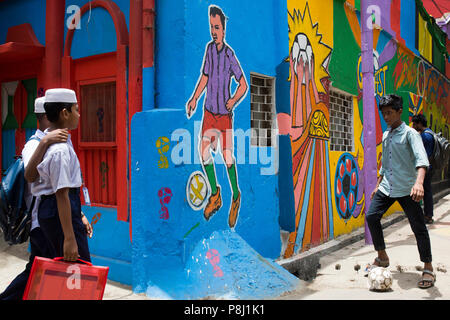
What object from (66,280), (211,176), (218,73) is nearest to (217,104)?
(218,73)

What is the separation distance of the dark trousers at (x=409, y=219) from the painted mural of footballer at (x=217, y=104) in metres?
1.48

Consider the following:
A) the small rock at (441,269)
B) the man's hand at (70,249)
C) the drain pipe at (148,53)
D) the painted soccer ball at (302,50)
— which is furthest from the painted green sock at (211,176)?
the small rock at (441,269)

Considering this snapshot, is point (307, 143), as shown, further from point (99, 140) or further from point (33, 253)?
point (33, 253)

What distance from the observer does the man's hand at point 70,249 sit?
277cm

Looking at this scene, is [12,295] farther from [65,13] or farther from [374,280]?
[65,13]

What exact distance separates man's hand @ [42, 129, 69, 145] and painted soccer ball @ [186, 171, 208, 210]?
68.9 inches

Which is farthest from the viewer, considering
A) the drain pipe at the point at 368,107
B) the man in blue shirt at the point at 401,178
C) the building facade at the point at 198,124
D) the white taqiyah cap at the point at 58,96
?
the drain pipe at the point at 368,107

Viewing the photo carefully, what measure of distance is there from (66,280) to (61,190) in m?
0.55

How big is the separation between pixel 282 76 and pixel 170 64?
1.80 meters

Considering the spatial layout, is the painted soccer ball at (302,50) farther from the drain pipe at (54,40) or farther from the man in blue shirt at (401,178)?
the drain pipe at (54,40)

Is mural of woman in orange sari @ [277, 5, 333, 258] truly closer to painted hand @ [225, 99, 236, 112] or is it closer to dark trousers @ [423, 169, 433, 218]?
painted hand @ [225, 99, 236, 112]

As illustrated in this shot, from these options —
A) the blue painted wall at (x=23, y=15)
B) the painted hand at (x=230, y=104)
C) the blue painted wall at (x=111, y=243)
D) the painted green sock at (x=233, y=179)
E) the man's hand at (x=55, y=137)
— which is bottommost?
the blue painted wall at (x=111, y=243)

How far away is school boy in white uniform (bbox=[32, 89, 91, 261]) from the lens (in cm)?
279

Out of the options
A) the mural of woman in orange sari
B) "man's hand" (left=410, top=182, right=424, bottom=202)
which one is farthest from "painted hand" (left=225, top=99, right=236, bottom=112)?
"man's hand" (left=410, top=182, right=424, bottom=202)
